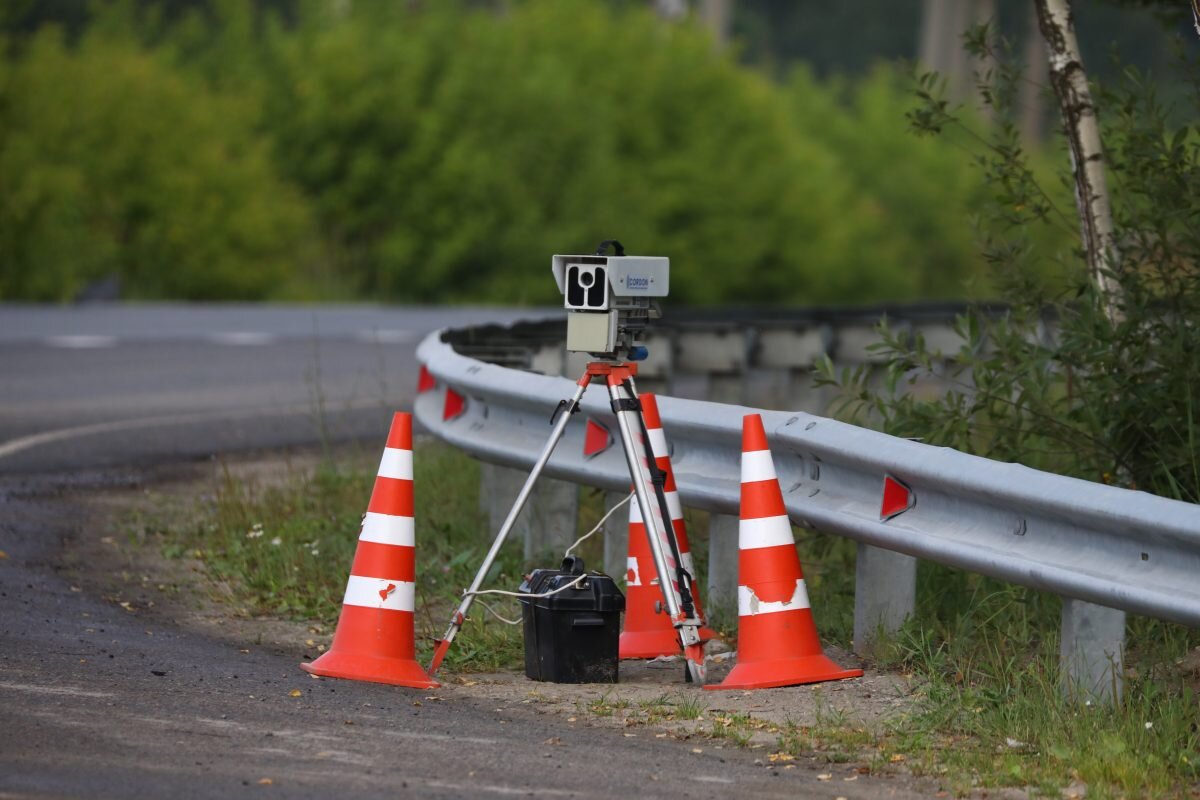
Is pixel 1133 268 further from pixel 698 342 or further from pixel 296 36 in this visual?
pixel 296 36

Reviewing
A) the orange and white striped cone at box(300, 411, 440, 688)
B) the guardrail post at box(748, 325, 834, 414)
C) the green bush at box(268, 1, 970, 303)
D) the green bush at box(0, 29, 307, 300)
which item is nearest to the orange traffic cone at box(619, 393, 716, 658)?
the orange and white striped cone at box(300, 411, 440, 688)

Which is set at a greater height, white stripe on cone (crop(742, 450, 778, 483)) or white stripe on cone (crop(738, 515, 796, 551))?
white stripe on cone (crop(742, 450, 778, 483))

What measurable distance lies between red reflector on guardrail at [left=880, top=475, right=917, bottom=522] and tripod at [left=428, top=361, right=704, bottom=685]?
2.18 ft

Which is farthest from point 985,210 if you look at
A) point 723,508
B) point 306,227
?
point 306,227

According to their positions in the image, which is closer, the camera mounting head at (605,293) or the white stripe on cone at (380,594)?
the camera mounting head at (605,293)

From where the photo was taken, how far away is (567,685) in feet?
20.9

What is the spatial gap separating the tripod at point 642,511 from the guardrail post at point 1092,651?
46.6 inches

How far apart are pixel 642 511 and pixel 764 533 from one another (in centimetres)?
38

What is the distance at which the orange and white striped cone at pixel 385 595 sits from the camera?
20.8 feet

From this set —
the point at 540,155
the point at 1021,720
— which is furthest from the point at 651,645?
the point at 540,155

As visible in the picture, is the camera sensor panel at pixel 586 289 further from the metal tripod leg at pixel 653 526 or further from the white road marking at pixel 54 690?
the white road marking at pixel 54 690

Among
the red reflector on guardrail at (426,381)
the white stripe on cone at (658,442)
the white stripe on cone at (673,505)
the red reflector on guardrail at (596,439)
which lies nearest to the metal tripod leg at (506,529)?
the white stripe on cone at (658,442)

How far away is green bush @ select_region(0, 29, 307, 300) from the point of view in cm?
2442

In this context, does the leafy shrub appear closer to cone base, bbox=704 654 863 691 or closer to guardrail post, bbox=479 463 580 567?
guardrail post, bbox=479 463 580 567
